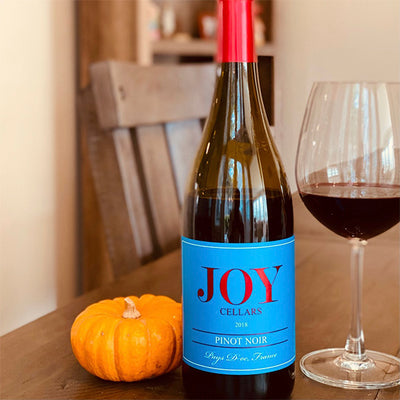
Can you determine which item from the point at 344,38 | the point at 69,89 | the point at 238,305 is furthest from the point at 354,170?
the point at 69,89

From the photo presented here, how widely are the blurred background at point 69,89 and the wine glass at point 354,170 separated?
0.51 feet

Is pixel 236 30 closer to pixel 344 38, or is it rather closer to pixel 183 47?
pixel 344 38

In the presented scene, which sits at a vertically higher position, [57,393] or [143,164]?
[143,164]

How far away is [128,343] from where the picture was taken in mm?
516

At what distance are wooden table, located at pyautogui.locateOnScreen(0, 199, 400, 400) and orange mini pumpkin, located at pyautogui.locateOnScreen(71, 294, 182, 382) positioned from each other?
0.01 metres

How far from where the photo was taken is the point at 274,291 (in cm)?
48

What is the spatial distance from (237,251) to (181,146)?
0.88m

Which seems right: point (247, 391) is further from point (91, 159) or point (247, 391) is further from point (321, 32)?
point (91, 159)

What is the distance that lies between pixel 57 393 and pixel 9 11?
752mm

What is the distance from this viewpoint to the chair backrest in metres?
1.11

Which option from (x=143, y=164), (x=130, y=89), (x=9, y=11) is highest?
(x=9, y=11)

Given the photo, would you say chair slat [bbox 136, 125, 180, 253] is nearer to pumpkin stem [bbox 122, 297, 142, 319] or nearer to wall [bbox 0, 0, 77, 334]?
wall [bbox 0, 0, 77, 334]

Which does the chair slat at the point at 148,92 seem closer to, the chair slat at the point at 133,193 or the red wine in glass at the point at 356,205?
the chair slat at the point at 133,193

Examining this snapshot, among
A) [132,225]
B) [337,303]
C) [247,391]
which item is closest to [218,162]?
[247,391]
